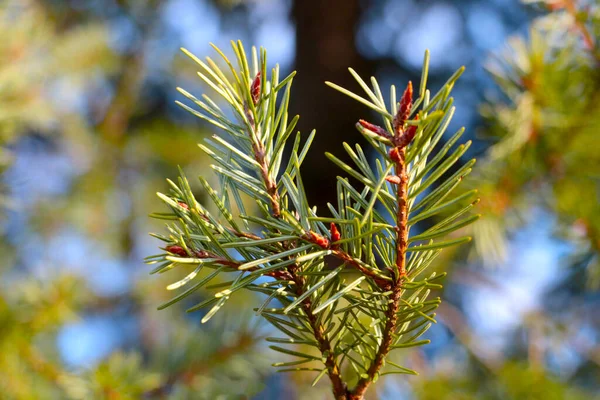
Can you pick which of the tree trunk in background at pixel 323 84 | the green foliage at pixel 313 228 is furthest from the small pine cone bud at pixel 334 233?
the tree trunk in background at pixel 323 84

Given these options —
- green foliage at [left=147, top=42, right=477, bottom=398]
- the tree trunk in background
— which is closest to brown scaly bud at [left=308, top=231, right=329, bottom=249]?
green foliage at [left=147, top=42, right=477, bottom=398]

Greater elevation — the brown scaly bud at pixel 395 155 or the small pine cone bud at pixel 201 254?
the brown scaly bud at pixel 395 155

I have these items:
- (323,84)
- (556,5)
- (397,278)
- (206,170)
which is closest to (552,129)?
(556,5)

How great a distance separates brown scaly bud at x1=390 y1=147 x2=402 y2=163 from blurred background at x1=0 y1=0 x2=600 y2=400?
1.35ft

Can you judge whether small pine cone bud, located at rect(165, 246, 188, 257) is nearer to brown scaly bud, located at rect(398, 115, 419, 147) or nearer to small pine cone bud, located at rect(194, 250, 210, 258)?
small pine cone bud, located at rect(194, 250, 210, 258)

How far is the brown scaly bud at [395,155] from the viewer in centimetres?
22

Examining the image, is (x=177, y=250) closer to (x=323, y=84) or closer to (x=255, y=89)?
(x=255, y=89)

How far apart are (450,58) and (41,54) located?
115 cm

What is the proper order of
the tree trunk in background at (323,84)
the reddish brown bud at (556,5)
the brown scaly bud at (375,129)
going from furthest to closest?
the tree trunk in background at (323,84) → the reddish brown bud at (556,5) → the brown scaly bud at (375,129)

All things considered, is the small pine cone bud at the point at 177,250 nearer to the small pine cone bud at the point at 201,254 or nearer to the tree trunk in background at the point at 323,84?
the small pine cone bud at the point at 201,254

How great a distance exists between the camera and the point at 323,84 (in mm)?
1336

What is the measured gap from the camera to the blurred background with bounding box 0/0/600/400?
68 cm

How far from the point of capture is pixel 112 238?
1810mm

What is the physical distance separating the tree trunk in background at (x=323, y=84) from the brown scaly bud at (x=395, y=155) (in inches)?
38.1
